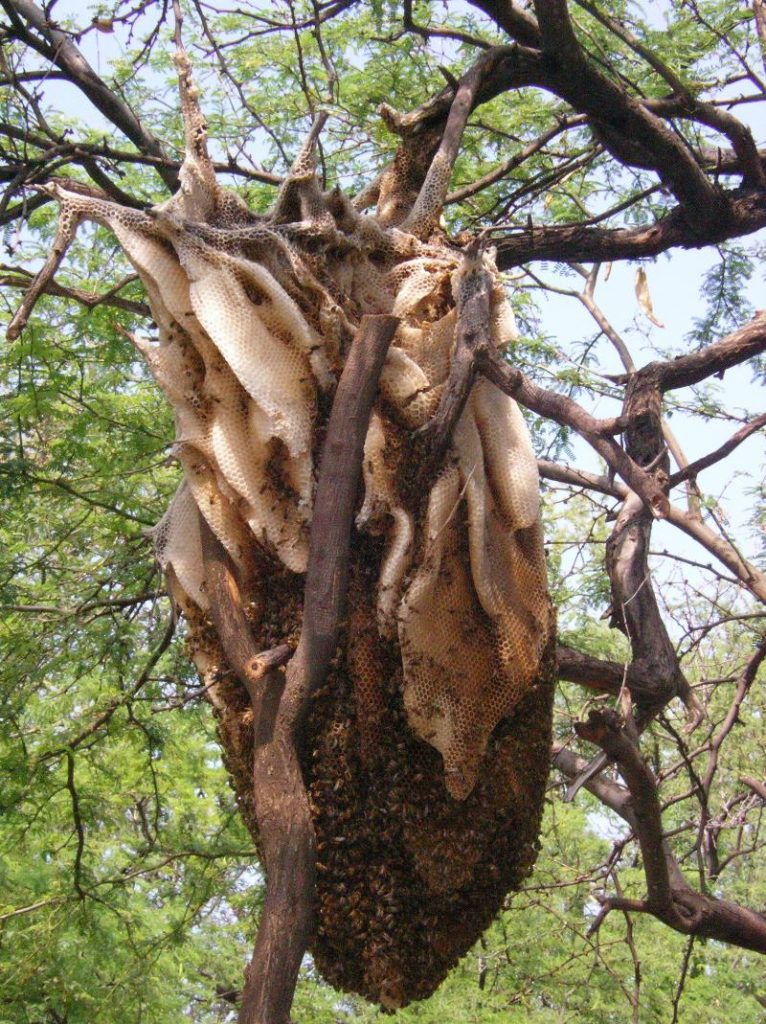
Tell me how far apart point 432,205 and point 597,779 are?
2.73 metres

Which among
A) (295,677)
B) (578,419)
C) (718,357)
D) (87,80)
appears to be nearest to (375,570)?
(295,677)

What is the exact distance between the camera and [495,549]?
9.39 ft

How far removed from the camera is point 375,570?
2840mm

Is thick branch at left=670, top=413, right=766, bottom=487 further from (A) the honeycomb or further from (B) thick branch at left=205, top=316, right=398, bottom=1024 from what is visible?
(B) thick branch at left=205, top=316, right=398, bottom=1024

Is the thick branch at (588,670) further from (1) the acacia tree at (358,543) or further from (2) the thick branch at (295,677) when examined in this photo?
(2) the thick branch at (295,677)

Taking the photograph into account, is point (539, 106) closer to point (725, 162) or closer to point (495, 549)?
point (725, 162)

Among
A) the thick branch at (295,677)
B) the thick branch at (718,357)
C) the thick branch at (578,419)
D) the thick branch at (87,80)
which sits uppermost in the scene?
the thick branch at (87,80)

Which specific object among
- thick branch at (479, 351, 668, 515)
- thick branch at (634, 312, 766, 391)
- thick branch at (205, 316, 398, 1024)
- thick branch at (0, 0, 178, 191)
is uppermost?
thick branch at (0, 0, 178, 191)

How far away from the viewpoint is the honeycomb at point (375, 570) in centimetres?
270

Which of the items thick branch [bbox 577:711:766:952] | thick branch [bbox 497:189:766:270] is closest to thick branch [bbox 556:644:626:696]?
thick branch [bbox 577:711:766:952]

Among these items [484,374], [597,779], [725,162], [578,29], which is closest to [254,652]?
[484,374]

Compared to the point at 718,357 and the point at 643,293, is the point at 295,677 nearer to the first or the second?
the point at 718,357

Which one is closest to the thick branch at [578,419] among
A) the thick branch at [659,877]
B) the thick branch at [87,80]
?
the thick branch at [659,877]

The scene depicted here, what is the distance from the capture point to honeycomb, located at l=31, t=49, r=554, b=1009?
270 centimetres
